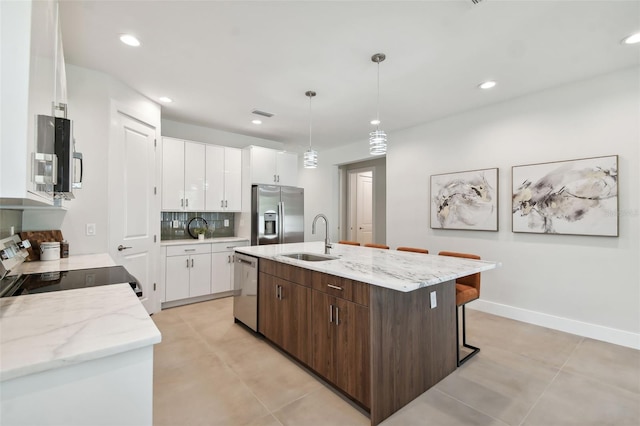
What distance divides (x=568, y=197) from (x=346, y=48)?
2.79 m

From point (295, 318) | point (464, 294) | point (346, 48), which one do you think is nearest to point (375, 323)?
point (295, 318)

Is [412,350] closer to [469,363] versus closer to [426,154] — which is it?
[469,363]

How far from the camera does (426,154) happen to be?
444 cm

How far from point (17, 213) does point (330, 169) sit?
198 inches

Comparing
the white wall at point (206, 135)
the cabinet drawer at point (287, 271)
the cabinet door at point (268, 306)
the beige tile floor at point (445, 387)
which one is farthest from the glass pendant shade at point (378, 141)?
the white wall at point (206, 135)

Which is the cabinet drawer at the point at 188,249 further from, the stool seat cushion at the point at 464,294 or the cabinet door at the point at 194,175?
the stool seat cushion at the point at 464,294

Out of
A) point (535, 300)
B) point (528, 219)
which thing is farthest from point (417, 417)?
point (528, 219)

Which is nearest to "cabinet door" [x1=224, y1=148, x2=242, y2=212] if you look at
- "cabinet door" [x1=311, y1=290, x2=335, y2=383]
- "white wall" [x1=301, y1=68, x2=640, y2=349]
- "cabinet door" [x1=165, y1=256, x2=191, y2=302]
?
"cabinet door" [x1=165, y1=256, x2=191, y2=302]

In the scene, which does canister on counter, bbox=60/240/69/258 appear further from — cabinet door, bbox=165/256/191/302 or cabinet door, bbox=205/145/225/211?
cabinet door, bbox=205/145/225/211

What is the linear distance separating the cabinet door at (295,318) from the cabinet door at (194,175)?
7.84ft

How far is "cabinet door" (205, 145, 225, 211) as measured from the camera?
448 cm

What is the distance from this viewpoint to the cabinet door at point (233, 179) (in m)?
4.68

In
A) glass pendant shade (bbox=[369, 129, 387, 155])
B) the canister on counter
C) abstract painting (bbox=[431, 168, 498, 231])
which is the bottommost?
the canister on counter

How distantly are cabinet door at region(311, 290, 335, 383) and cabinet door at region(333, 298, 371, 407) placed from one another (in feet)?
0.17
